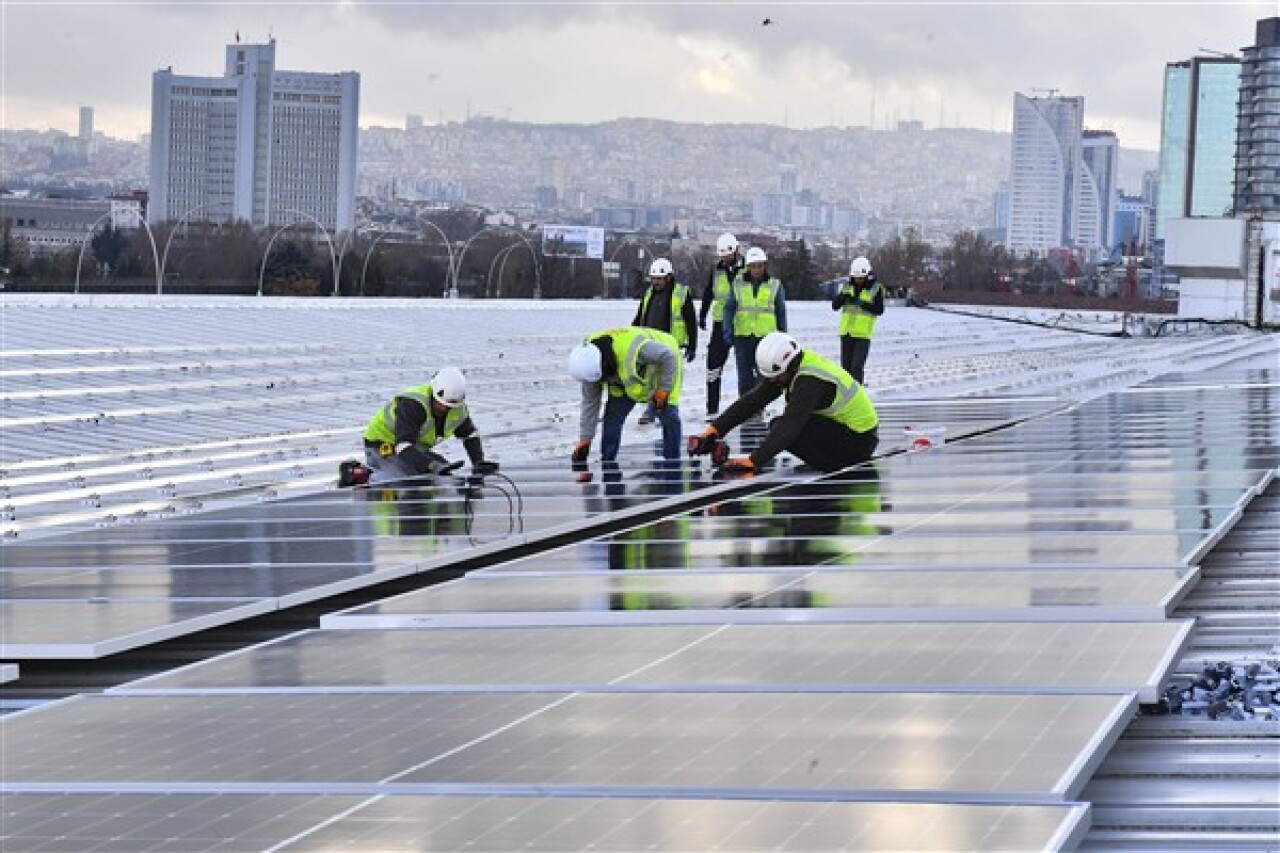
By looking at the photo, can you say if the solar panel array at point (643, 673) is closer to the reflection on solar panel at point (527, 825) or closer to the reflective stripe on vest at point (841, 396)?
the reflection on solar panel at point (527, 825)

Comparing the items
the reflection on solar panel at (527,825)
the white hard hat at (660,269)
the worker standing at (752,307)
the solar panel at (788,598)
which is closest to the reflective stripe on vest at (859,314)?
the worker standing at (752,307)

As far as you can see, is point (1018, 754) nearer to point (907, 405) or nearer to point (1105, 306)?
point (907, 405)

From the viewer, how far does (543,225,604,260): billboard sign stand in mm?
181512

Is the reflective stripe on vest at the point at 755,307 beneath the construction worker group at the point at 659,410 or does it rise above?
above

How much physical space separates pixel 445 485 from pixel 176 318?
19.1 metres

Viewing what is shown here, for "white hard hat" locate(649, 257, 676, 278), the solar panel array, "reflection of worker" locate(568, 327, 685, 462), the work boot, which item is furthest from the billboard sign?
the solar panel array

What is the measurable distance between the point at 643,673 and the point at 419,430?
979cm

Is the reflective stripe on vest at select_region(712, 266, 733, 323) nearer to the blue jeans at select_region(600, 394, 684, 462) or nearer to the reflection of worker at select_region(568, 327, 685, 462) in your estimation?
the blue jeans at select_region(600, 394, 684, 462)

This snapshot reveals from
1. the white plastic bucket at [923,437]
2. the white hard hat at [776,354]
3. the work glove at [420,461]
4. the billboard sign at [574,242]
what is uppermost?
the billboard sign at [574,242]

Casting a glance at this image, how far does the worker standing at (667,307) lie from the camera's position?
23312 mm

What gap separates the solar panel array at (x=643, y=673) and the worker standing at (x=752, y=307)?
807 cm

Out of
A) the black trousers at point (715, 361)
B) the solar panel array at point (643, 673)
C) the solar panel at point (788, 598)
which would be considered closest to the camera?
the solar panel array at point (643, 673)

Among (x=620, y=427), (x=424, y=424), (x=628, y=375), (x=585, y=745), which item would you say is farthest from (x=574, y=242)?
(x=585, y=745)

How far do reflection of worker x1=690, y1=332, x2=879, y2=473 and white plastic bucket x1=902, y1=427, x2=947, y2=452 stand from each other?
2.00 metres
